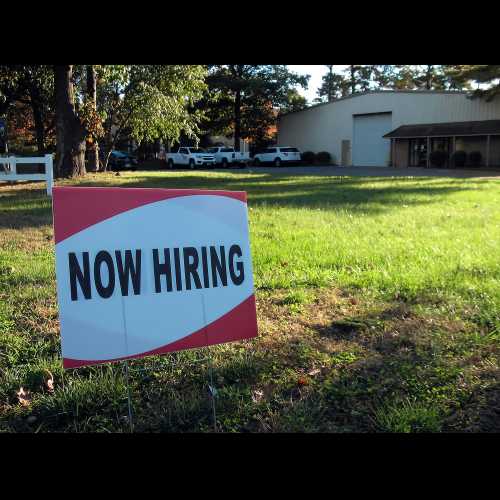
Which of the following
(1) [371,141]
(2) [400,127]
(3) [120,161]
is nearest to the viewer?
(2) [400,127]

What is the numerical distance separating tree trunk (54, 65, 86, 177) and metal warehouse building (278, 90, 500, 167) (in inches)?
953

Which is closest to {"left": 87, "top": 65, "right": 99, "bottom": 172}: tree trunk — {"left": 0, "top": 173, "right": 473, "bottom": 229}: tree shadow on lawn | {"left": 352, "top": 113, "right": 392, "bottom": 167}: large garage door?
{"left": 0, "top": 173, "right": 473, "bottom": 229}: tree shadow on lawn

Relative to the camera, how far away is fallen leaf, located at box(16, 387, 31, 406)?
309cm

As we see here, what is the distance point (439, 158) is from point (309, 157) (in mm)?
12197

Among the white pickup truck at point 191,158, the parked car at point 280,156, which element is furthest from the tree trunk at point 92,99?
the parked car at point 280,156

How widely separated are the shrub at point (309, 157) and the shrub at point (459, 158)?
41.4ft

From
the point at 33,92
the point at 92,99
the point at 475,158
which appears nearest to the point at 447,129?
the point at 475,158

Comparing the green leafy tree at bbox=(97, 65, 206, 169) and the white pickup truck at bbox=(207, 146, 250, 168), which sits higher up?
the green leafy tree at bbox=(97, 65, 206, 169)

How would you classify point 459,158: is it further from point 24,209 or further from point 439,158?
point 24,209

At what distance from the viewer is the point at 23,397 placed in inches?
124

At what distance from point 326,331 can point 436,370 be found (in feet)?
3.28

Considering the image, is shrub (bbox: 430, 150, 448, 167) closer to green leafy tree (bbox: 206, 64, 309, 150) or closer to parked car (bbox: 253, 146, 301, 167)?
parked car (bbox: 253, 146, 301, 167)

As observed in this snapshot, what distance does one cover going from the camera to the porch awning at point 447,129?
3322 cm
